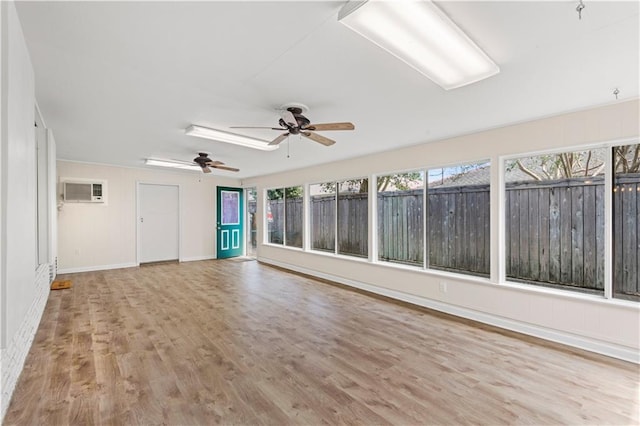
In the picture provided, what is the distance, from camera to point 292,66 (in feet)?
6.93

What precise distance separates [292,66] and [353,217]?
11.9 feet

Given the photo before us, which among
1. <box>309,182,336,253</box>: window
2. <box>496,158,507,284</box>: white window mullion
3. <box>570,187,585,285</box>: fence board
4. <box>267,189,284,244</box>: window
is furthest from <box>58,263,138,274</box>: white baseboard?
<box>570,187,585,285</box>: fence board

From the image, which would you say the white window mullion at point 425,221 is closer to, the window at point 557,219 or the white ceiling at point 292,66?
the white ceiling at point 292,66

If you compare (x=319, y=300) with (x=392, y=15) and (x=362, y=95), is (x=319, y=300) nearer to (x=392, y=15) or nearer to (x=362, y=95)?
(x=362, y=95)

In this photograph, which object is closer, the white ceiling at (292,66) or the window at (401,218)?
the white ceiling at (292,66)

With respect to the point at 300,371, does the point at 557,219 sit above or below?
above

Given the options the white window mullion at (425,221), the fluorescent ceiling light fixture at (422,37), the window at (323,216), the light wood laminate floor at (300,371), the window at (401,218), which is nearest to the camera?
the fluorescent ceiling light fixture at (422,37)

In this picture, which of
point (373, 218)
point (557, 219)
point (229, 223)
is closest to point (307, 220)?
point (373, 218)

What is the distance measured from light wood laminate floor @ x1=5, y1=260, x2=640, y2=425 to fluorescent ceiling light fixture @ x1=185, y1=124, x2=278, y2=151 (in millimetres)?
2274

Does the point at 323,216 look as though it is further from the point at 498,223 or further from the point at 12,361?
the point at 12,361

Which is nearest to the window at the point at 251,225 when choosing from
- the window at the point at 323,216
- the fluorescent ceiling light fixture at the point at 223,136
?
the window at the point at 323,216

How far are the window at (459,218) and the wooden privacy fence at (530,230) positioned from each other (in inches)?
0.5

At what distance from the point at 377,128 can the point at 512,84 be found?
1.47 metres

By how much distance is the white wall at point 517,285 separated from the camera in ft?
8.74
